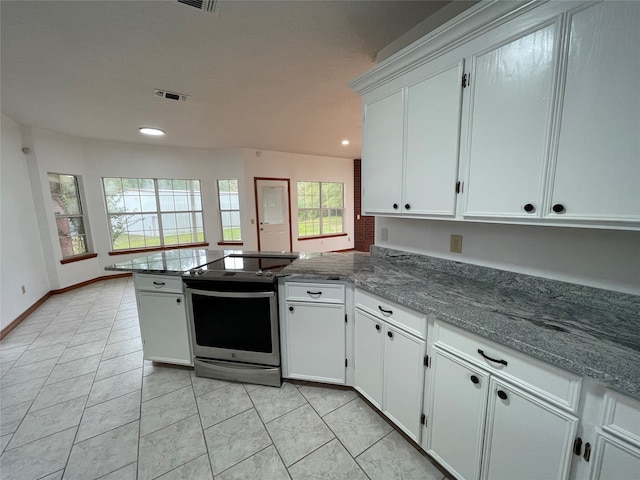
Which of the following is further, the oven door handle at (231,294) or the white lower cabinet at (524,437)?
the oven door handle at (231,294)

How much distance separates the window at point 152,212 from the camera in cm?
501

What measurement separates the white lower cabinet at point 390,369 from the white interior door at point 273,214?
4359mm

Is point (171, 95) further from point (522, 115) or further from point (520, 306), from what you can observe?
point (520, 306)

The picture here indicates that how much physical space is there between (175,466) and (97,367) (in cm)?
150

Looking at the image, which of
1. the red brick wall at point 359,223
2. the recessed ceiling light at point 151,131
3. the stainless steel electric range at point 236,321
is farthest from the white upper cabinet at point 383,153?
the red brick wall at point 359,223

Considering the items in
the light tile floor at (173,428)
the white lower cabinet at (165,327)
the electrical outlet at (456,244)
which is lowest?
the light tile floor at (173,428)

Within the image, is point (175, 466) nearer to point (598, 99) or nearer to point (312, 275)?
point (312, 275)

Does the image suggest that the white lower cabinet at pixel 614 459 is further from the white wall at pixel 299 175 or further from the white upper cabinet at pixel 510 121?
the white wall at pixel 299 175

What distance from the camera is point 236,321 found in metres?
2.01

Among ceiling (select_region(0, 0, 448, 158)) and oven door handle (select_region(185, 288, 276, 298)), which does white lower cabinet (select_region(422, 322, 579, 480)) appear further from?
ceiling (select_region(0, 0, 448, 158))

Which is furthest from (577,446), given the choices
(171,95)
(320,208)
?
(320,208)

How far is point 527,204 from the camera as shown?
1190 mm

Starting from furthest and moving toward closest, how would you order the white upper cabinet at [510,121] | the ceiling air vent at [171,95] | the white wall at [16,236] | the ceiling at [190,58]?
the white wall at [16,236] → the ceiling air vent at [171,95] → the ceiling at [190,58] → the white upper cabinet at [510,121]

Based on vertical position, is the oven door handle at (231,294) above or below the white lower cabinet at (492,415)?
above
